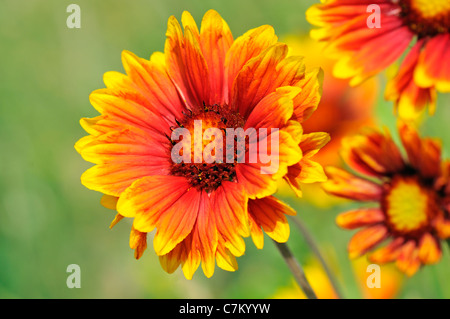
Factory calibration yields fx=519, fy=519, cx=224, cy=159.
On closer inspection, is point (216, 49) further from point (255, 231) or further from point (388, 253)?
point (388, 253)

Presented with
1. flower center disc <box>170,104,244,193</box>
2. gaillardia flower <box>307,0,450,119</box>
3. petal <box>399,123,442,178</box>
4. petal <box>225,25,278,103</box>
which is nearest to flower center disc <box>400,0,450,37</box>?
gaillardia flower <box>307,0,450,119</box>

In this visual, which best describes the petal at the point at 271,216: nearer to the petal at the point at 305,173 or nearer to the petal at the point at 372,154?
the petal at the point at 305,173

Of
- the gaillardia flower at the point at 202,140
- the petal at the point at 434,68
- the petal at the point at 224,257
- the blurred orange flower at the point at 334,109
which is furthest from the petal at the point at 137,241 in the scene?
the blurred orange flower at the point at 334,109

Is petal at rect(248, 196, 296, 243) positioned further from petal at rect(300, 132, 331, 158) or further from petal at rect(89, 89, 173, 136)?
petal at rect(89, 89, 173, 136)

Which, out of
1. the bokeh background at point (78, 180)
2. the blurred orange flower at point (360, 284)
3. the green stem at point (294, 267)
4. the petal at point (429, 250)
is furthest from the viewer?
the bokeh background at point (78, 180)

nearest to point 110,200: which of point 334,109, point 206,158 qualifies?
point 206,158

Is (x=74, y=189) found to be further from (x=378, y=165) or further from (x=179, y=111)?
(x=378, y=165)
